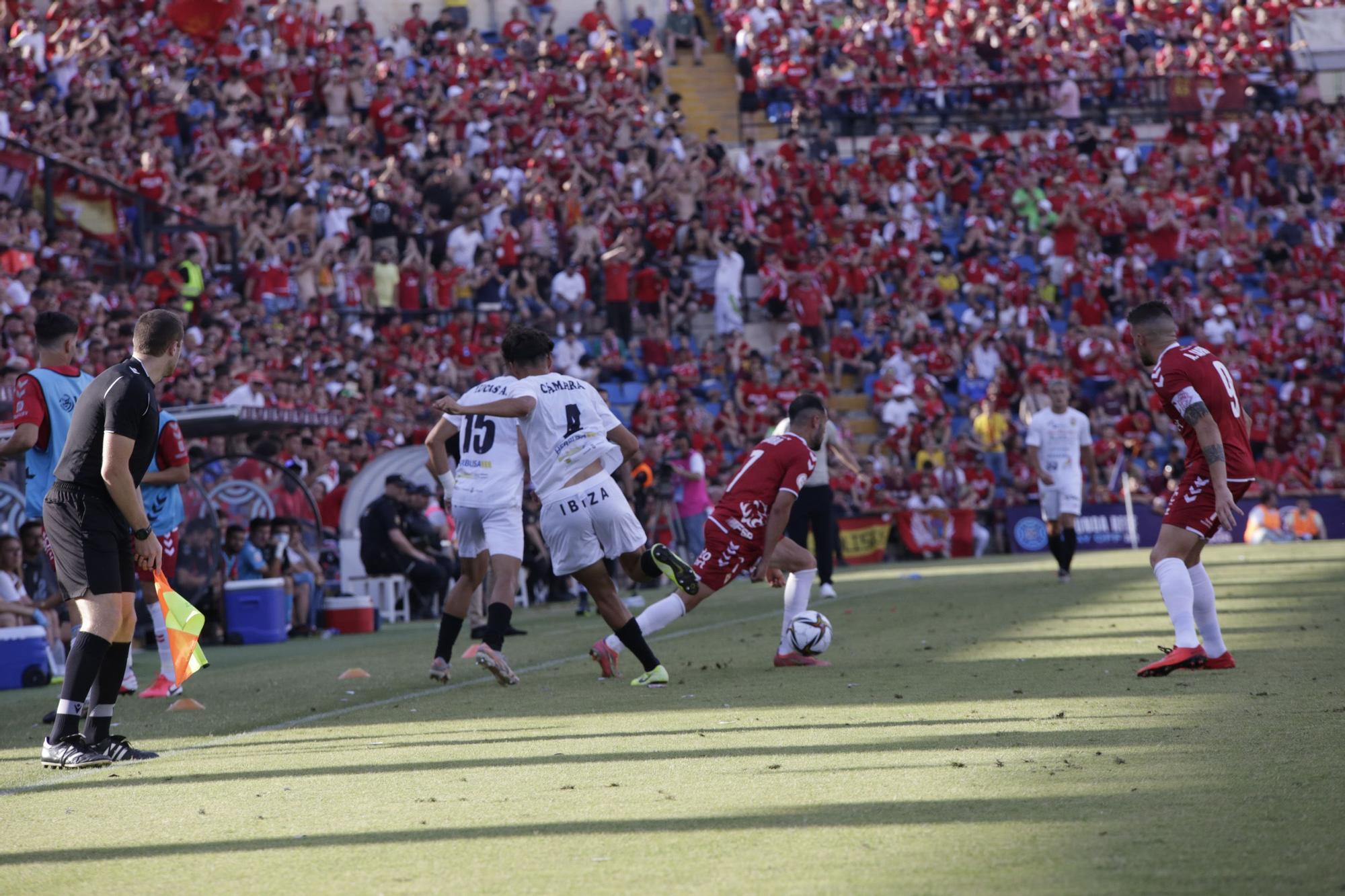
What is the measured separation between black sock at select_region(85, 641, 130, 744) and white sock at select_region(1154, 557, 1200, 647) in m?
5.36

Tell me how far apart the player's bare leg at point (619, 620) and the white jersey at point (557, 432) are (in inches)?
21.0

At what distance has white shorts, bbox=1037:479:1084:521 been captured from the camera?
57.5 ft

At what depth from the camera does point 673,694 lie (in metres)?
8.98

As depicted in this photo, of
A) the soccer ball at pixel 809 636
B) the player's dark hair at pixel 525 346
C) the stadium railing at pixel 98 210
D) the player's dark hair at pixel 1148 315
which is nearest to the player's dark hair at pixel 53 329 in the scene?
the player's dark hair at pixel 525 346

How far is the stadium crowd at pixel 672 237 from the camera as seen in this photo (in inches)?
1025

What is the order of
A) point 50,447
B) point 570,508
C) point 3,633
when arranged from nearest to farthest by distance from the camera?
point 50,447 → point 570,508 → point 3,633

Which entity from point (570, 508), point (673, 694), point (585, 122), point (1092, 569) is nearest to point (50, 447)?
point (570, 508)

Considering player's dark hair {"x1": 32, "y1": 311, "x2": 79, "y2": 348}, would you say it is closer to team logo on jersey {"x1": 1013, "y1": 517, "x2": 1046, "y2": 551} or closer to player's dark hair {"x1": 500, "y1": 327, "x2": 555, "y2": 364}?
player's dark hair {"x1": 500, "y1": 327, "x2": 555, "y2": 364}

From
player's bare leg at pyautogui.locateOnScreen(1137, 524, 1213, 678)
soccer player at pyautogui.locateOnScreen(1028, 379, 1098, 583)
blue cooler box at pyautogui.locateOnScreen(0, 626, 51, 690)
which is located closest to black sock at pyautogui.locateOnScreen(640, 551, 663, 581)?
player's bare leg at pyautogui.locateOnScreen(1137, 524, 1213, 678)

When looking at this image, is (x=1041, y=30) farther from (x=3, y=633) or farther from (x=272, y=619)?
(x=3, y=633)

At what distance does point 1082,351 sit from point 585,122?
1044 centimetres

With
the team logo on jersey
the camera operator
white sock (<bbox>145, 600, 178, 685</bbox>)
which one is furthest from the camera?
the team logo on jersey

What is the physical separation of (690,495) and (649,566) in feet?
43.0

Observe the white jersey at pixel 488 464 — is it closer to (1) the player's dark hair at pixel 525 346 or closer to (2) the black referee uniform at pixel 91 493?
(1) the player's dark hair at pixel 525 346
